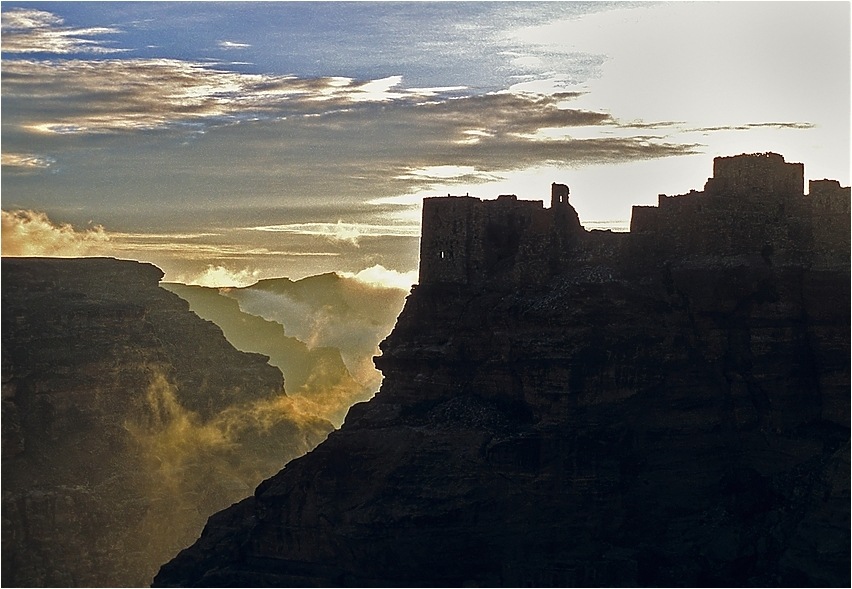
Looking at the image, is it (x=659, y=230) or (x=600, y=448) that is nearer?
(x=600, y=448)

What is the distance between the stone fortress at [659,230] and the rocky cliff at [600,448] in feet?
1.34

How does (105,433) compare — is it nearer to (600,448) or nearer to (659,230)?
(600,448)

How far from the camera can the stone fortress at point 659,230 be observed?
123 meters

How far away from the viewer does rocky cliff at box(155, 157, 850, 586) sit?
119438mm

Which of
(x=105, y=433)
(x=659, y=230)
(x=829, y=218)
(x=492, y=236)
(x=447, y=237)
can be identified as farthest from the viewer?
(x=105, y=433)

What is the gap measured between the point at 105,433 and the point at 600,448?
190ft

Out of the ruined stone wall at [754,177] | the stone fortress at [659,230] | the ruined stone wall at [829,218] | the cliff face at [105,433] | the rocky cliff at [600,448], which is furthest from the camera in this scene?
the cliff face at [105,433]

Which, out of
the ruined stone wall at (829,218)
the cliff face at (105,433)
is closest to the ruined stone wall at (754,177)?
the ruined stone wall at (829,218)

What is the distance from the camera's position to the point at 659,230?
125625 millimetres

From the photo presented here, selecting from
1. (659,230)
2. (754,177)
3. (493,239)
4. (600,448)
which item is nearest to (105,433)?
(493,239)

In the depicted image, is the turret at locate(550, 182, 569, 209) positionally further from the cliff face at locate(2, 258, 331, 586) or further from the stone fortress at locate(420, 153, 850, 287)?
the cliff face at locate(2, 258, 331, 586)

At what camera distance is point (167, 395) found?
6934 inches

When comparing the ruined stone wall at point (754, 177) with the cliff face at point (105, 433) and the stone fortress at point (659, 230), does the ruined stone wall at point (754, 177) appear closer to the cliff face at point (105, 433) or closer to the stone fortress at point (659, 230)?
the stone fortress at point (659, 230)

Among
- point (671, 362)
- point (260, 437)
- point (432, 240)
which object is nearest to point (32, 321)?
point (260, 437)
